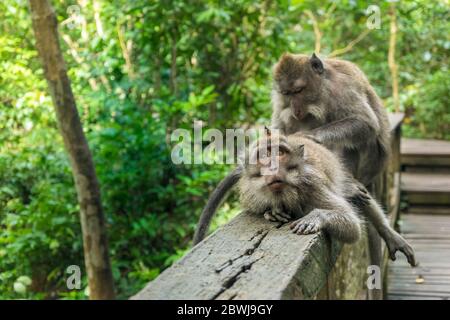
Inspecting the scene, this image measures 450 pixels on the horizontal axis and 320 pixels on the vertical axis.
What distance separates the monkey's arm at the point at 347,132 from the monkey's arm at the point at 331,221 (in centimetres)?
107

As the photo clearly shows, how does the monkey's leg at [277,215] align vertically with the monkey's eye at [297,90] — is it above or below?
below

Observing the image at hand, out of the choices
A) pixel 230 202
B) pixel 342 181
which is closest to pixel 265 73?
pixel 230 202

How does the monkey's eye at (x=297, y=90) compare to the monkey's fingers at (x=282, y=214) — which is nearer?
the monkey's fingers at (x=282, y=214)

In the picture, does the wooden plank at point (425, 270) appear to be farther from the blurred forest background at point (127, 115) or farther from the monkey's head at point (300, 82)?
the blurred forest background at point (127, 115)

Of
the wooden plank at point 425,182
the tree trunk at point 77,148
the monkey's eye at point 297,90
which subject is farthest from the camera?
the wooden plank at point 425,182

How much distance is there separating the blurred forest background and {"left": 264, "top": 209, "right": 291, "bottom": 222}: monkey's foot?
3.31 m

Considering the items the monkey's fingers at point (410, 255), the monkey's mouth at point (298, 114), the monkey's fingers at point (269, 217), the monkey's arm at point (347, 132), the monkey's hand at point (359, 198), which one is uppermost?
the monkey's mouth at point (298, 114)

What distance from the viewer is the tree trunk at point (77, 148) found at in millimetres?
4840

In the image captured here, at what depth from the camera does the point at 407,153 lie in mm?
8523

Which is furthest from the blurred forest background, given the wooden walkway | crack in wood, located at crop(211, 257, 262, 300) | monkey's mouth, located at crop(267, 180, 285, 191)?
crack in wood, located at crop(211, 257, 262, 300)

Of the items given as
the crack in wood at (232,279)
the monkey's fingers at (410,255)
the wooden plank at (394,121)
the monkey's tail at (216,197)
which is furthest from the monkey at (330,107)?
the crack in wood at (232,279)

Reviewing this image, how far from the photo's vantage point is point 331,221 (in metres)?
2.25

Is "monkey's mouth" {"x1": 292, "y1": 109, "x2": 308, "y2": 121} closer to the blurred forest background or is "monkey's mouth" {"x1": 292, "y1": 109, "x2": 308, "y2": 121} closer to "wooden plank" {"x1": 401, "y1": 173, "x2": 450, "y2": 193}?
the blurred forest background
